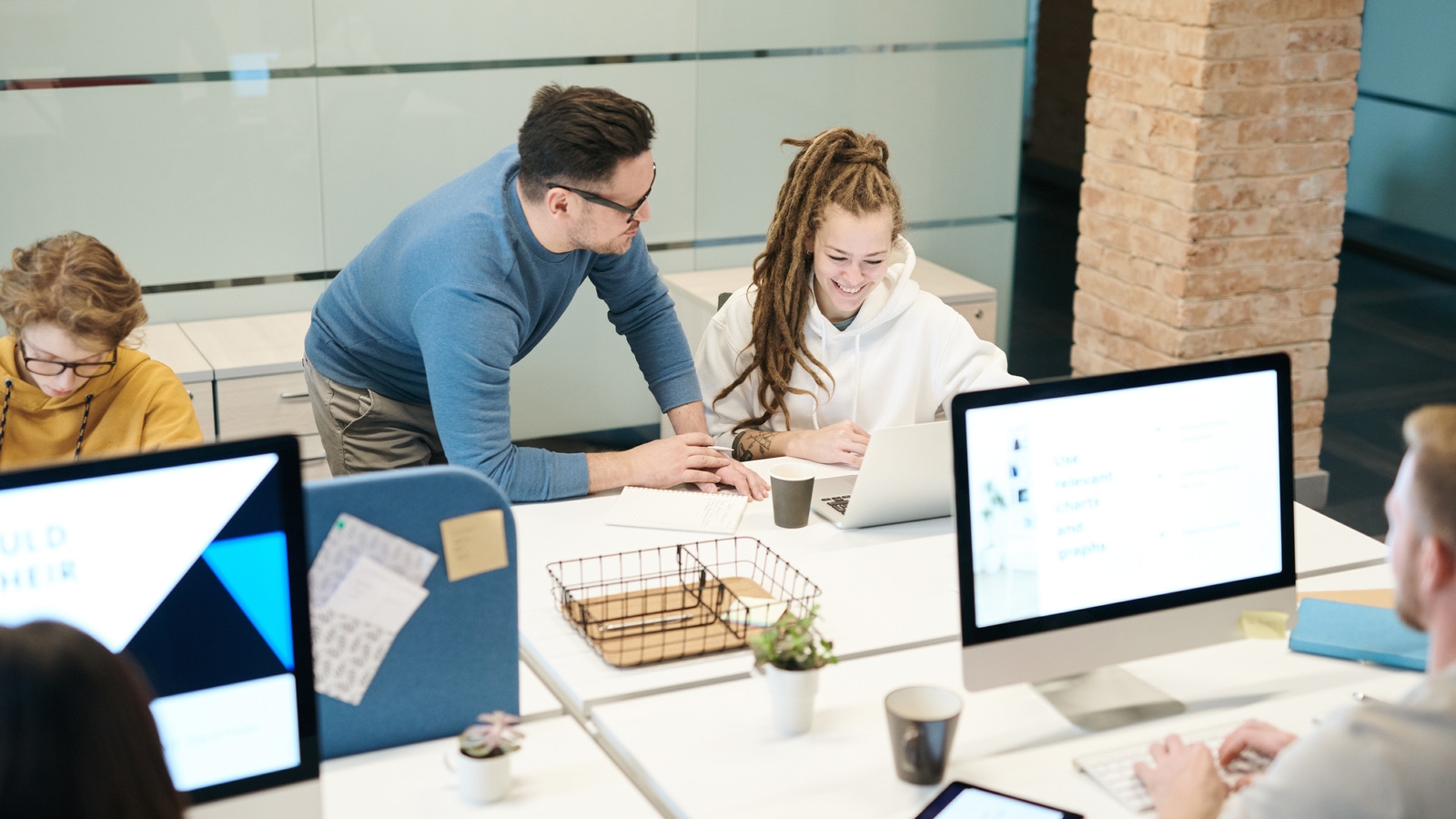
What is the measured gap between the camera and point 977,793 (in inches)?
59.4

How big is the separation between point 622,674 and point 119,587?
28.1 inches

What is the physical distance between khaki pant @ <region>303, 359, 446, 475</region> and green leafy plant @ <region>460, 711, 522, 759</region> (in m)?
1.23

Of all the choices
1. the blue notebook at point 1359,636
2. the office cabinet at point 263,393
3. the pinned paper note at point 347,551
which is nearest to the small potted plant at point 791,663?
the pinned paper note at point 347,551

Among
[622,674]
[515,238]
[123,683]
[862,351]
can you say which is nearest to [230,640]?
[123,683]

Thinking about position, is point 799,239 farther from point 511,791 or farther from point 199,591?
point 199,591

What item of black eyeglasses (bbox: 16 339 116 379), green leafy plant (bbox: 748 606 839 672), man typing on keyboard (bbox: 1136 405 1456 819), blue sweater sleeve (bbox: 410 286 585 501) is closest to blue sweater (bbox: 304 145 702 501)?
blue sweater sleeve (bbox: 410 286 585 501)

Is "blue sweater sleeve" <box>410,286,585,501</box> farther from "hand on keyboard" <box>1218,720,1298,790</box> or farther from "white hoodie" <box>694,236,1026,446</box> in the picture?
"hand on keyboard" <box>1218,720,1298,790</box>

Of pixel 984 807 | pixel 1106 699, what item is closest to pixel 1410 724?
pixel 984 807

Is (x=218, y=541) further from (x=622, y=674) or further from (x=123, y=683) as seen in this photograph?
(x=622, y=674)

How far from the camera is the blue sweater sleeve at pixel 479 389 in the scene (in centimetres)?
227

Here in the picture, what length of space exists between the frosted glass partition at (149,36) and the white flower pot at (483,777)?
2.91 metres

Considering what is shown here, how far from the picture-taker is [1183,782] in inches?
58.1

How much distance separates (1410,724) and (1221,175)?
9.24 ft

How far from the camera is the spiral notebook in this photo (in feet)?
7.33
